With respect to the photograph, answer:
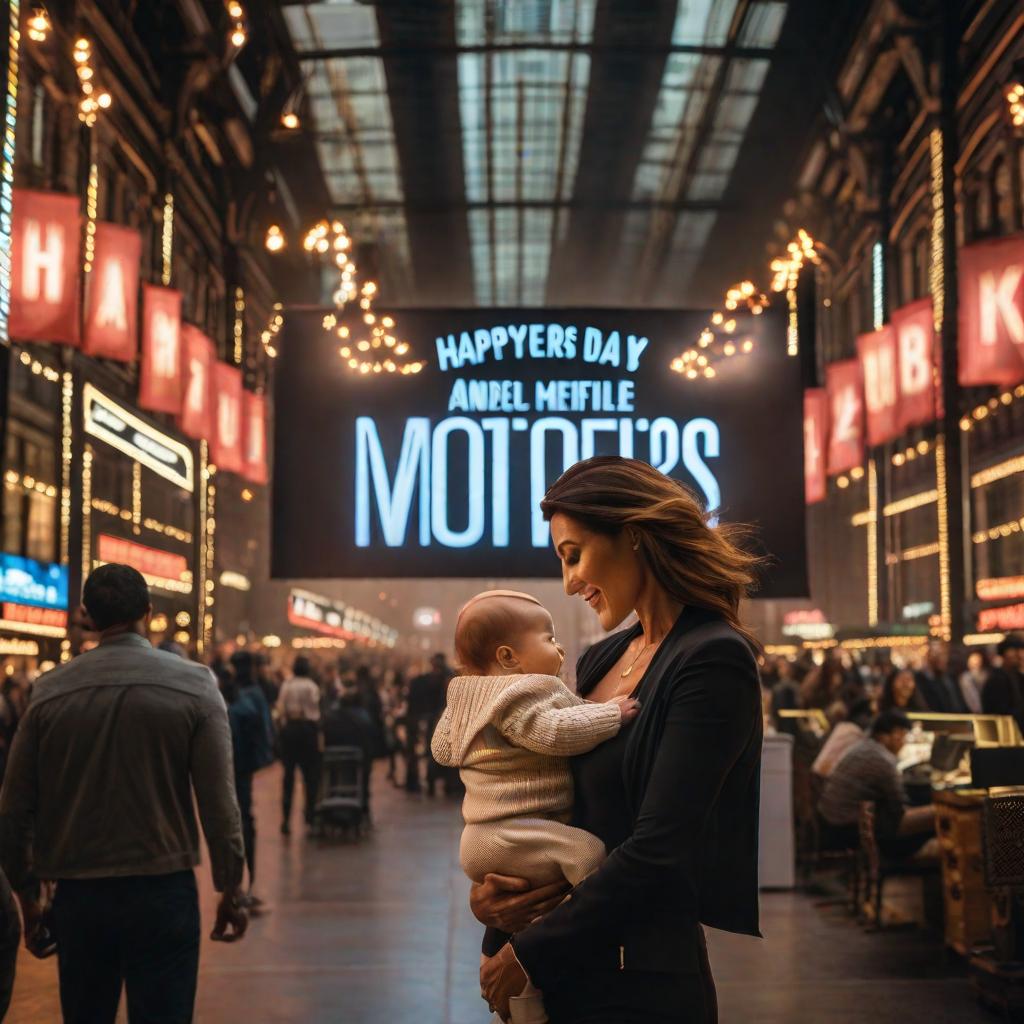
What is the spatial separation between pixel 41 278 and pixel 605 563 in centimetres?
1728

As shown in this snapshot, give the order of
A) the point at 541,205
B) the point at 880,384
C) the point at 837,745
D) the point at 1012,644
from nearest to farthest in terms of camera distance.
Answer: the point at 837,745
the point at 1012,644
the point at 880,384
the point at 541,205

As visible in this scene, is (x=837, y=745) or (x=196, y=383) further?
(x=196, y=383)

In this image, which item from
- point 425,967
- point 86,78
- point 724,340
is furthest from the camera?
point 86,78

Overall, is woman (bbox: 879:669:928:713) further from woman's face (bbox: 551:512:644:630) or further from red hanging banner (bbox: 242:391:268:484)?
red hanging banner (bbox: 242:391:268:484)

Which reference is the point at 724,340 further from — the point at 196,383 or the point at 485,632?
the point at 196,383

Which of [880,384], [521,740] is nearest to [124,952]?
[521,740]

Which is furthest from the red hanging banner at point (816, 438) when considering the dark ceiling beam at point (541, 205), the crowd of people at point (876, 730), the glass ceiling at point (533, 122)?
the dark ceiling beam at point (541, 205)

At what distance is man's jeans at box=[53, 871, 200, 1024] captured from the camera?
14.2 ft

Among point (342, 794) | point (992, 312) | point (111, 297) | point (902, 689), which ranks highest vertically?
point (111, 297)

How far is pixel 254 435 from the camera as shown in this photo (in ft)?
102

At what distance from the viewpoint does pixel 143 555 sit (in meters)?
33.7

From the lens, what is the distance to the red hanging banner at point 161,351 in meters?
25.3

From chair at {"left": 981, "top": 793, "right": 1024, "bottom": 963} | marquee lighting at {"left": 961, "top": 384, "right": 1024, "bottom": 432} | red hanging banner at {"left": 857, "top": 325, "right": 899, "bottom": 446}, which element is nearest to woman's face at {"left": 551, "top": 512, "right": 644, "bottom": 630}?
chair at {"left": 981, "top": 793, "right": 1024, "bottom": 963}

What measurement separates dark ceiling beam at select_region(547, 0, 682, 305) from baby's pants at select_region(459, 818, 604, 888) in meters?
27.7
